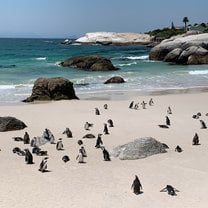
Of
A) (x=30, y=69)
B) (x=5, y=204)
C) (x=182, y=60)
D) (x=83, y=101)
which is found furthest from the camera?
(x=182, y=60)

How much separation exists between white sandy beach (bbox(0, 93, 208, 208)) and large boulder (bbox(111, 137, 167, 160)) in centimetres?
29

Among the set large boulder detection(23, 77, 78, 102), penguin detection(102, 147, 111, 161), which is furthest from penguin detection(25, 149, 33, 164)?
large boulder detection(23, 77, 78, 102)

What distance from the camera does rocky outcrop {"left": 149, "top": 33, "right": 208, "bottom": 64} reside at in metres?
65.8

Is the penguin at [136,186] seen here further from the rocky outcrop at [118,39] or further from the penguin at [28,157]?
the rocky outcrop at [118,39]

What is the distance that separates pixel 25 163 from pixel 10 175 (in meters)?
1.42

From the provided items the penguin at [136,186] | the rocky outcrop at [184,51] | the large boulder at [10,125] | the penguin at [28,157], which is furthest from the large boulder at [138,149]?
the rocky outcrop at [184,51]

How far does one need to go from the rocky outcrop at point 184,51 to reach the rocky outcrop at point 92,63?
42.0ft

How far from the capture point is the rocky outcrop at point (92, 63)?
56906 millimetres

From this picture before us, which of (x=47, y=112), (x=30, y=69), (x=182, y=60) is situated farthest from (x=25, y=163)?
(x=182, y=60)

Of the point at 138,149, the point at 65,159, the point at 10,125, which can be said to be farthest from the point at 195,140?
the point at 10,125

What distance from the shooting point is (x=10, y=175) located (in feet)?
49.3

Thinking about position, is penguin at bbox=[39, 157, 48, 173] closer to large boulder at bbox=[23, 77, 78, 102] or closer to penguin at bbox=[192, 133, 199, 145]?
penguin at bbox=[192, 133, 199, 145]

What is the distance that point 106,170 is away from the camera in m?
15.7

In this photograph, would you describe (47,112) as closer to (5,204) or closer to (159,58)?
(5,204)
